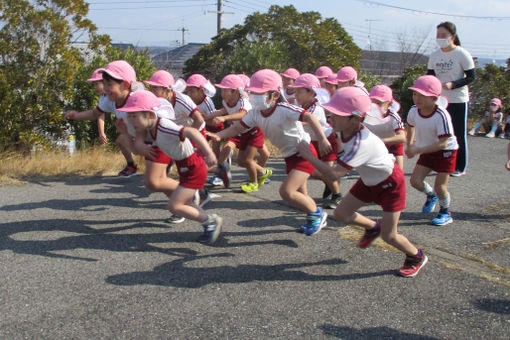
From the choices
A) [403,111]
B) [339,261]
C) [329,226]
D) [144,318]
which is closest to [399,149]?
[329,226]

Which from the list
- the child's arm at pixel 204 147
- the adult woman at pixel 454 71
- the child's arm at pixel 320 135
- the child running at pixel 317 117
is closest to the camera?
the child's arm at pixel 204 147

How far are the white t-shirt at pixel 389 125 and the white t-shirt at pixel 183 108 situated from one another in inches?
87.6

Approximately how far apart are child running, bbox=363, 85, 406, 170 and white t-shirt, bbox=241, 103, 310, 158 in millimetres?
1310

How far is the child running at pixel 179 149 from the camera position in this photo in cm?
433

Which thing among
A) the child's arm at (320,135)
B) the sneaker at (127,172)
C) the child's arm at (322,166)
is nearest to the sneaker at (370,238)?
the child's arm at (322,166)

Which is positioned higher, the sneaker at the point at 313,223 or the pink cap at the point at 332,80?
the pink cap at the point at 332,80

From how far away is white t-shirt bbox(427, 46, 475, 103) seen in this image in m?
6.09

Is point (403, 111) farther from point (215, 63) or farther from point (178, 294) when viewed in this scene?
point (178, 294)

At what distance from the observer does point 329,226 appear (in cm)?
516

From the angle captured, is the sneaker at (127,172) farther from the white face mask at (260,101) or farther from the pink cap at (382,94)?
the pink cap at (382,94)

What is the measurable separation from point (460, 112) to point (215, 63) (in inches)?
361

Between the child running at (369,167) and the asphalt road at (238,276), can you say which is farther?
the child running at (369,167)

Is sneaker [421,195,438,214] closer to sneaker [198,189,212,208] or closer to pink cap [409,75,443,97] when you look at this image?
pink cap [409,75,443,97]

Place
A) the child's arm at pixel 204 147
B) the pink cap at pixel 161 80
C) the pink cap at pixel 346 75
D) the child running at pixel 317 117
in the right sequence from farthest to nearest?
the pink cap at pixel 346 75 → the pink cap at pixel 161 80 → the child running at pixel 317 117 → the child's arm at pixel 204 147
